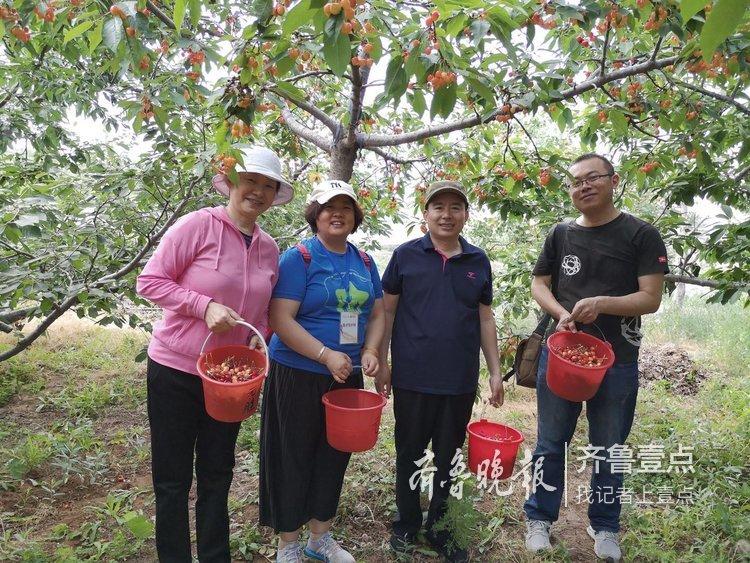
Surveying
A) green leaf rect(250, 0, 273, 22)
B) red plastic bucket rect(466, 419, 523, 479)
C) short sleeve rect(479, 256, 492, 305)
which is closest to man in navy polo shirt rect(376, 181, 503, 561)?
short sleeve rect(479, 256, 492, 305)

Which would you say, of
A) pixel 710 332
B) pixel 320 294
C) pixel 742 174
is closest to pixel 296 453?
pixel 320 294

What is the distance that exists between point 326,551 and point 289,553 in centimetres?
17

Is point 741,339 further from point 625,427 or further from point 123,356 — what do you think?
point 123,356

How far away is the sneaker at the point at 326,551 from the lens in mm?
2094

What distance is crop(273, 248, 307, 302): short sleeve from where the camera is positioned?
6.21 feet

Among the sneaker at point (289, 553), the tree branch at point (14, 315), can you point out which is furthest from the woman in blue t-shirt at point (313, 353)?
the tree branch at point (14, 315)

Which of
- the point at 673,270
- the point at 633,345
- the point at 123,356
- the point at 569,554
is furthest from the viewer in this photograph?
the point at 123,356

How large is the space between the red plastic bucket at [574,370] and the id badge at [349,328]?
0.81 m

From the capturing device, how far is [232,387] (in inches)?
61.1

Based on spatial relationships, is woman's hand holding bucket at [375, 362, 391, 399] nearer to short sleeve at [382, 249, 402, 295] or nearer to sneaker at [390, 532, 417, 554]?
short sleeve at [382, 249, 402, 295]

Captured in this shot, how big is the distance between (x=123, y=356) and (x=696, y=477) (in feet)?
18.3

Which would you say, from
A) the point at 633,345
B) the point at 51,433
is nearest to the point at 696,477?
the point at 633,345

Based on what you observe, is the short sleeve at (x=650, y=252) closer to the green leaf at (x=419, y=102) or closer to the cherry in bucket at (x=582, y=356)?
the cherry in bucket at (x=582, y=356)

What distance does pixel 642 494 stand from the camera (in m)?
3.05
